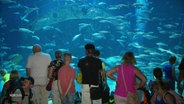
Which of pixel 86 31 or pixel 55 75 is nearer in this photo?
pixel 55 75

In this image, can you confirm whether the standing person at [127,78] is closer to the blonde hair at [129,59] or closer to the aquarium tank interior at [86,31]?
the blonde hair at [129,59]

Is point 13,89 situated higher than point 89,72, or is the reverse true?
point 89,72

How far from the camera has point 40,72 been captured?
740 cm

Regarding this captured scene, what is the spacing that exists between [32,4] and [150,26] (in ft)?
54.0

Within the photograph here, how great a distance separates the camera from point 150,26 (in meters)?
38.8

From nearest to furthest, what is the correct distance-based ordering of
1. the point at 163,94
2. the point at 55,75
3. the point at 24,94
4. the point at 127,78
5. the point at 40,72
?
the point at 163,94 < the point at 24,94 < the point at 127,78 < the point at 55,75 < the point at 40,72

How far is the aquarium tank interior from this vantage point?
27219 mm

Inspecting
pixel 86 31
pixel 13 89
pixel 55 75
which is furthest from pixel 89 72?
pixel 86 31

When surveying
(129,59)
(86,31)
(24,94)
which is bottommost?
(24,94)

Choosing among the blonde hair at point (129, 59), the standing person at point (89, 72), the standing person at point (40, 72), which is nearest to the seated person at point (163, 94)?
the blonde hair at point (129, 59)

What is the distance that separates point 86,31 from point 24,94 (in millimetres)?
27641

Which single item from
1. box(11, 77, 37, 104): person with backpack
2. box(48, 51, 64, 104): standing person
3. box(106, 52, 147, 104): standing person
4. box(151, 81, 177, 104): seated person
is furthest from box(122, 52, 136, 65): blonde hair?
box(48, 51, 64, 104): standing person

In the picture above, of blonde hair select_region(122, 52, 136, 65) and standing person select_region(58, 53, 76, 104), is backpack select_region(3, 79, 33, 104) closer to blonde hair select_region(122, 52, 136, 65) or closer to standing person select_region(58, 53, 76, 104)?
standing person select_region(58, 53, 76, 104)

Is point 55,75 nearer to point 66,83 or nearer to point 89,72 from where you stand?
point 66,83
